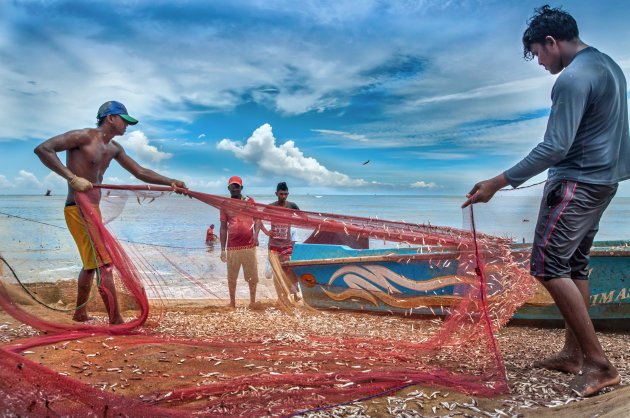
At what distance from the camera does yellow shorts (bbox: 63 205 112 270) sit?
187 inches

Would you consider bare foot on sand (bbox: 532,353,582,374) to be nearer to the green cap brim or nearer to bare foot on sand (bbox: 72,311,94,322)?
bare foot on sand (bbox: 72,311,94,322)

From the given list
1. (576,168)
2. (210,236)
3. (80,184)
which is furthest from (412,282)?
(80,184)

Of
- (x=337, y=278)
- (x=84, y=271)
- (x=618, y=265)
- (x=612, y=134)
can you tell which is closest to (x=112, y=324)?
(x=84, y=271)

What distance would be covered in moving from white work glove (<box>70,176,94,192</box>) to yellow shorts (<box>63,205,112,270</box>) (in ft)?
0.84

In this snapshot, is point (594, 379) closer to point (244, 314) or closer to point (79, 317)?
point (244, 314)

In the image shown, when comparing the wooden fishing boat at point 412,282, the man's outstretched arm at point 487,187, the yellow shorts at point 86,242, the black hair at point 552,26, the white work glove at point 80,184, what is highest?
the black hair at point 552,26

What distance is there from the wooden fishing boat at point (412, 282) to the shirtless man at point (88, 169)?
2517 millimetres

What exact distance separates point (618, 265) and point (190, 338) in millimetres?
5210

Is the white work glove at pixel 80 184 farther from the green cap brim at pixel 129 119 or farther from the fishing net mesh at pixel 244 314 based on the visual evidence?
the green cap brim at pixel 129 119

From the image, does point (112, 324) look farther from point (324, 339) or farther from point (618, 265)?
point (618, 265)

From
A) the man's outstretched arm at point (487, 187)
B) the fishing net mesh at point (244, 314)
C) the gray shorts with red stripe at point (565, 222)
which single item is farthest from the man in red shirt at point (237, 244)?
the gray shorts with red stripe at point (565, 222)

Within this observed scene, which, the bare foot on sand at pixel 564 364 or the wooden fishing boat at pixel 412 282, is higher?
the wooden fishing boat at pixel 412 282

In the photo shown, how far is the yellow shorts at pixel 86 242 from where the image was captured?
476 centimetres

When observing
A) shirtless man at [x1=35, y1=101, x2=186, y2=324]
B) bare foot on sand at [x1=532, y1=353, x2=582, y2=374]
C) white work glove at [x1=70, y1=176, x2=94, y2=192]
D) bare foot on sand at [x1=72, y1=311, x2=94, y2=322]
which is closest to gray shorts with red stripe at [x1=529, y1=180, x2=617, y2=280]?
bare foot on sand at [x1=532, y1=353, x2=582, y2=374]
